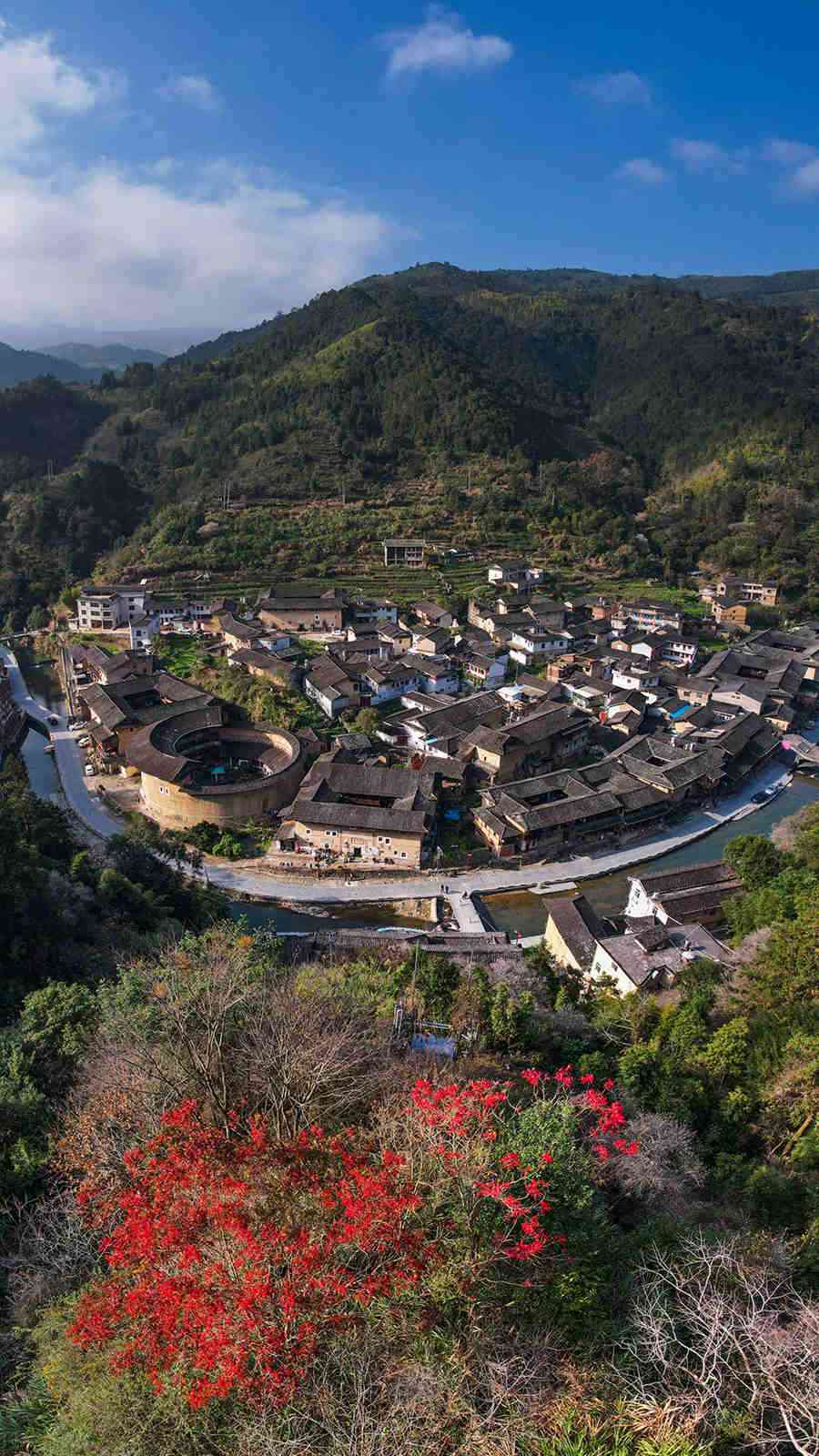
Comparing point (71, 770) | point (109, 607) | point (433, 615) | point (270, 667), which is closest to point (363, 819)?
point (270, 667)

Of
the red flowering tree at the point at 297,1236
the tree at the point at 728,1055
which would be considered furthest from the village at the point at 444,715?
the red flowering tree at the point at 297,1236

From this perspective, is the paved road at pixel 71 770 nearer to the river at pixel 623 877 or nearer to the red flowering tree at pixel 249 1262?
the river at pixel 623 877

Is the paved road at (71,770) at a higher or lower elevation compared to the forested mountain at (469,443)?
lower

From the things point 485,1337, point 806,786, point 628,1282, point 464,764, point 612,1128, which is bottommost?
point 806,786

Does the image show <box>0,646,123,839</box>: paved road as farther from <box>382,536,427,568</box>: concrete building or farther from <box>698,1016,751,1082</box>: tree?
<box>382,536,427,568</box>: concrete building

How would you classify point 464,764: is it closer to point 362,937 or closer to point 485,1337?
point 362,937

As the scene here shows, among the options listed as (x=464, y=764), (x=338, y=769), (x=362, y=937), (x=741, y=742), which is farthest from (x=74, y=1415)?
(x=741, y=742)

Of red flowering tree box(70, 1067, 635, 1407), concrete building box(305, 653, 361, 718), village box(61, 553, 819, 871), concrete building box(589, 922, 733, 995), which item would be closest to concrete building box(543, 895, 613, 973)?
concrete building box(589, 922, 733, 995)
